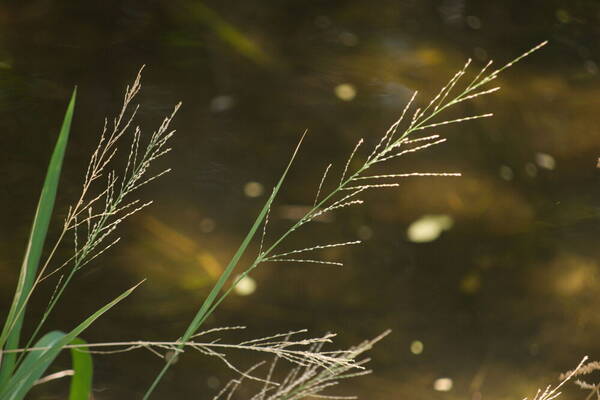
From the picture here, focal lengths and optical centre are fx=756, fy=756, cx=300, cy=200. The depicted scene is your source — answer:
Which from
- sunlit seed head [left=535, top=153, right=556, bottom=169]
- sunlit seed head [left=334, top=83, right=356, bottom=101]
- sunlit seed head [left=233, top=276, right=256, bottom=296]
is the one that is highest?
sunlit seed head [left=334, top=83, right=356, bottom=101]

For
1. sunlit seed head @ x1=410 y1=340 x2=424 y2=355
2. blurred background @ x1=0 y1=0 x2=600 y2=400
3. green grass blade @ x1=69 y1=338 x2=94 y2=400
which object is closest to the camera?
green grass blade @ x1=69 y1=338 x2=94 y2=400

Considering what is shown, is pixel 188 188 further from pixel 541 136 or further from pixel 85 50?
pixel 541 136

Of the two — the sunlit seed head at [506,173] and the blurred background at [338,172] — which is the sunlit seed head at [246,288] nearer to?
the blurred background at [338,172]

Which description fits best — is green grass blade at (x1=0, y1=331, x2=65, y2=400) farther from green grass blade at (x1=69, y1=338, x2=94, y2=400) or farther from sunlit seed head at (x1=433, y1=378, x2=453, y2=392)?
sunlit seed head at (x1=433, y1=378, x2=453, y2=392)

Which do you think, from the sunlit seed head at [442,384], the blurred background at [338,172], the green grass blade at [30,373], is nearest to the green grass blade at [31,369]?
the green grass blade at [30,373]

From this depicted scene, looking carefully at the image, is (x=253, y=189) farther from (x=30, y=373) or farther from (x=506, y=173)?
(x=30, y=373)

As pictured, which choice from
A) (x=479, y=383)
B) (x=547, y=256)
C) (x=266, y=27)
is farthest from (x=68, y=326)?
(x=547, y=256)

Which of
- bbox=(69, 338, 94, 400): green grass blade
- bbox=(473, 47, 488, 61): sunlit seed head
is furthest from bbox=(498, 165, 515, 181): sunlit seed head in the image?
bbox=(69, 338, 94, 400): green grass blade
